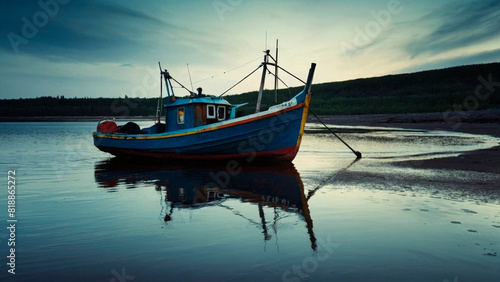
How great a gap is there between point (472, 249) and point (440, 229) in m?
0.83

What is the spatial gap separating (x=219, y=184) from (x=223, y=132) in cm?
378

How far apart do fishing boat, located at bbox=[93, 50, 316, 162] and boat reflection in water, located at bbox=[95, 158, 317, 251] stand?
2.10 feet

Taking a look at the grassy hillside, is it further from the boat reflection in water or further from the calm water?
the calm water

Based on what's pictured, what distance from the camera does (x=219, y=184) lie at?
951cm

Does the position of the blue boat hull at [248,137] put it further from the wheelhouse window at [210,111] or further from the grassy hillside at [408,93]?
the grassy hillside at [408,93]

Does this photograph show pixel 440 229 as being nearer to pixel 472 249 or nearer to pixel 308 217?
pixel 472 249

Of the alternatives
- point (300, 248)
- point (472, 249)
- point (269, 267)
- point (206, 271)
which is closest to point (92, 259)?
point (206, 271)

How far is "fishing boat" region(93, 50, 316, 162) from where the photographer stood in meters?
12.6

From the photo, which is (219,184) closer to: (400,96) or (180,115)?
(180,115)

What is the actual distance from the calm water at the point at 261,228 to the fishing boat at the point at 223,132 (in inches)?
104

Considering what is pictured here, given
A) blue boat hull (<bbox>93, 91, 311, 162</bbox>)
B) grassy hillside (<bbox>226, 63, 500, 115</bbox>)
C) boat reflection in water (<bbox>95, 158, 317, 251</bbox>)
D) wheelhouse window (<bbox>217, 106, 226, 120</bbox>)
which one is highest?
grassy hillside (<bbox>226, 63, 500, 115</bbox>)

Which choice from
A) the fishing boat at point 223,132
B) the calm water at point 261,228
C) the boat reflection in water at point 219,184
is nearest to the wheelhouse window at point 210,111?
the fishing boat at point 223,132

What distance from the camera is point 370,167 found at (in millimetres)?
12031

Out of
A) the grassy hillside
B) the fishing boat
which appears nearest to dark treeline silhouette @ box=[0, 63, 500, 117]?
the grassy hillside
